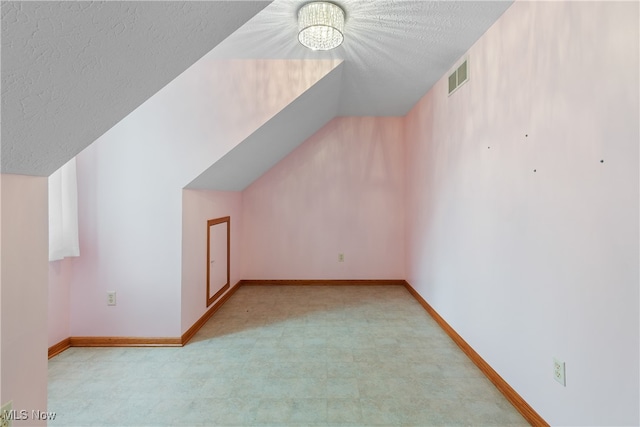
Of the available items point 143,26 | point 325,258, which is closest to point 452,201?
point 325,258

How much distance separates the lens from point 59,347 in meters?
2.25

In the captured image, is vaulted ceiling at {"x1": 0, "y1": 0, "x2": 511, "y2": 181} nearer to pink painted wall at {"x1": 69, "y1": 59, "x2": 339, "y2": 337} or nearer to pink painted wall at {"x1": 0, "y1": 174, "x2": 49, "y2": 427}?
pink painted wall at {"x1": 0, "y1": 174, "x2": 49, "y2": 427}

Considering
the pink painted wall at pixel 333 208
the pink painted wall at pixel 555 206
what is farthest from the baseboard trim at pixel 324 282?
the pink painted wall at pixel 555 206

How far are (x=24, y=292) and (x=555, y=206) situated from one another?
89.6 inches

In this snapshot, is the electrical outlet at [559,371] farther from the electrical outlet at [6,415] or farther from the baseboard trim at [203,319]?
the baseboard trim at [203,319]

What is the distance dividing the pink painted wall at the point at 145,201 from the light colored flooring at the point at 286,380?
31cm

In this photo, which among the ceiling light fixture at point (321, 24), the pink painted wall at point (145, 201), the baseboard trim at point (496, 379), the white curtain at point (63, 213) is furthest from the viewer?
the pink painted wall at point (145, 201)

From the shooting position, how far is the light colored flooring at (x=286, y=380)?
158 cm

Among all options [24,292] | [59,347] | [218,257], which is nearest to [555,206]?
[24,292]

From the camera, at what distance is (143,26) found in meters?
0.90

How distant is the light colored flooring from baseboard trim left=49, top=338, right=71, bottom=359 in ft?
0.23

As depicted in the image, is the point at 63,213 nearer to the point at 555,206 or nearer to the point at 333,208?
the point at 333,208

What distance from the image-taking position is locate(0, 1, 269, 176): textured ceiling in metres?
0.75

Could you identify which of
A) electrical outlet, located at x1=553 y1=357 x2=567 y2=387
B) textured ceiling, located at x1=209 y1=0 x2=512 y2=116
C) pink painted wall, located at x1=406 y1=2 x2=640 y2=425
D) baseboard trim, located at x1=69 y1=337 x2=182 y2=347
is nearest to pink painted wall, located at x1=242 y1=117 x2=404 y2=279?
textured ceiling, located at x1=209 y1=0 x2=512 y2=116
